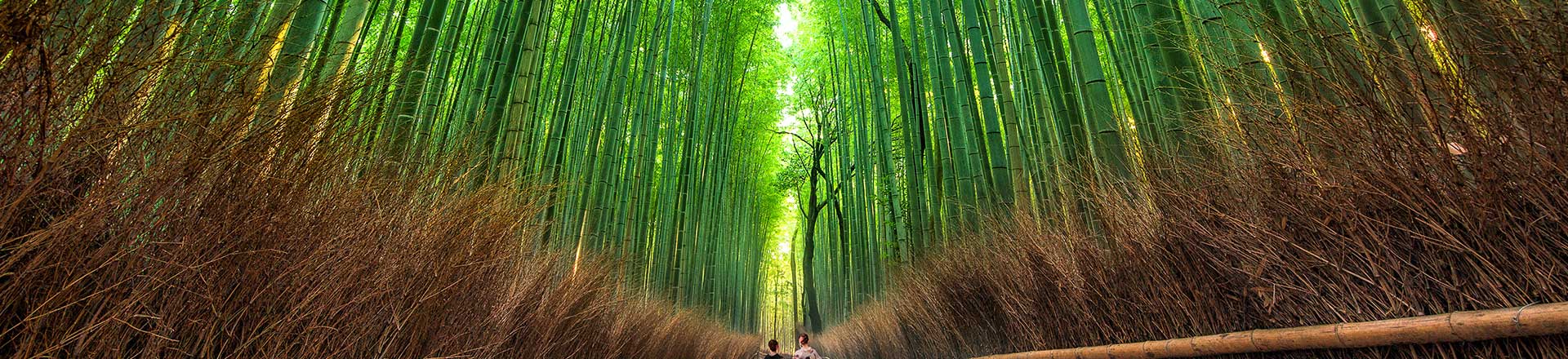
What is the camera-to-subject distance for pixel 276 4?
1738 mm

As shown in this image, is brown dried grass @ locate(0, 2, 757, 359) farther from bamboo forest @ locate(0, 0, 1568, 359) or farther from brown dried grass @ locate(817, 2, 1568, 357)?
brown dried grass @ locate(817, 2, 1568, 357)

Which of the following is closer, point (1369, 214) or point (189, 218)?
point (189, 218)

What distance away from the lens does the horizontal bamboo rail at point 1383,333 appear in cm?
126

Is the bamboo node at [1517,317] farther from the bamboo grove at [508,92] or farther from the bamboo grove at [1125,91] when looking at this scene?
the bamboo grove at [508,92]

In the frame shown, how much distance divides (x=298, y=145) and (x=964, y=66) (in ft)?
12.5

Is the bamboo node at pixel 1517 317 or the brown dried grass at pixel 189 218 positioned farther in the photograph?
the bamboo node at pixel 1517 317

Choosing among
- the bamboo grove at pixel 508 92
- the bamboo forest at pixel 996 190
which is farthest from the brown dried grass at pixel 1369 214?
the bamboo grove at pixel 508 92

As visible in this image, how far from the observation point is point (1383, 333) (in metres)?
1.54

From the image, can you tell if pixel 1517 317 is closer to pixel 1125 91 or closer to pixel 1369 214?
pixel 1369 214

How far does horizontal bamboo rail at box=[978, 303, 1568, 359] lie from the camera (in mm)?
1263

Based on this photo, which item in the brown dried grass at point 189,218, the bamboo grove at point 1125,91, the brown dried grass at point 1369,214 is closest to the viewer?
the brown dried grass at point 189,218

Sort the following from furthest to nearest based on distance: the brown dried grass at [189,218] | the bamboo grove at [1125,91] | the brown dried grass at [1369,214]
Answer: the bamboo grove at [1125,91] < the brown dried grass at [1369,214] < the brown dried grass at [189,218]

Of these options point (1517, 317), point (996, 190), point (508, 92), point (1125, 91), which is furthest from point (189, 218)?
point (1125, 91)

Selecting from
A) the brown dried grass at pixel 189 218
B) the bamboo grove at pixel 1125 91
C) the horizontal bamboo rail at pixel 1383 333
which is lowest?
the horizontal bamboo rail at pixel 1383 333
